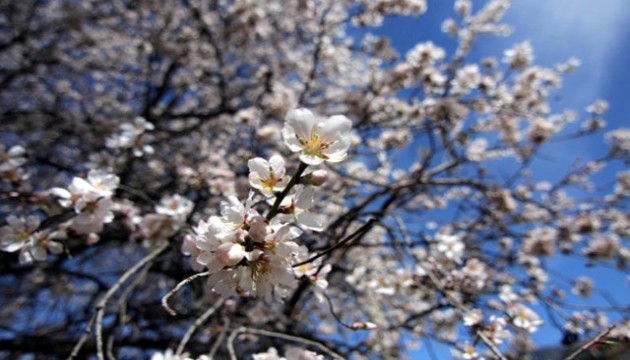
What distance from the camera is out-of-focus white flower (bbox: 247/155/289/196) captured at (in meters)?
1.07

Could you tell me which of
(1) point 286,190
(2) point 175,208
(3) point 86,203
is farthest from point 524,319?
(3) point 86,203

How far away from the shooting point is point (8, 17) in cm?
541

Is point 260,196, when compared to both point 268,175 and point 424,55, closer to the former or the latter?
point 268,175

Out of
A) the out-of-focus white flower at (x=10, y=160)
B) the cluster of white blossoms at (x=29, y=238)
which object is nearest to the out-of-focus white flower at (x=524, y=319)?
the cluster of white blossoms at (x=29, y=238)

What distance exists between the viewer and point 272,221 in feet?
3.46

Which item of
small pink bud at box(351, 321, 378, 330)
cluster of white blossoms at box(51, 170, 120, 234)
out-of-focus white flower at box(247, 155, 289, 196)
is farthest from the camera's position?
cluster of white blossoms at box(51, 170, 120, 234)

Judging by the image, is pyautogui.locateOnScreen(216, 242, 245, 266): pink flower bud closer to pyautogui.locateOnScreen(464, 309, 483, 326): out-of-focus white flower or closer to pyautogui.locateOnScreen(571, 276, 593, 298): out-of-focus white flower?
pyautogui.locateOnScreen(464, 309, 483, 326): out-of-focus white flower

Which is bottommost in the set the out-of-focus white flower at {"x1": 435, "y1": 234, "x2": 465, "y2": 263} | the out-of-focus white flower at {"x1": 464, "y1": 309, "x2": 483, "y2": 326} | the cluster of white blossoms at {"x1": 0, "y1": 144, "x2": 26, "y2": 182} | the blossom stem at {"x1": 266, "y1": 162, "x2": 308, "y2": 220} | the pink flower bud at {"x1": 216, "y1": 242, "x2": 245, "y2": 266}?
the pink flower bud at {"x1": 216, "y1": 242, "x2": 245, "y2": 266}

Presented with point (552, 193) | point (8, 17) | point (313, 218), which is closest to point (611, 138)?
point (552, 193)

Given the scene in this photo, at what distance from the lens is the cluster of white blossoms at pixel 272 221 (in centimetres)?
99

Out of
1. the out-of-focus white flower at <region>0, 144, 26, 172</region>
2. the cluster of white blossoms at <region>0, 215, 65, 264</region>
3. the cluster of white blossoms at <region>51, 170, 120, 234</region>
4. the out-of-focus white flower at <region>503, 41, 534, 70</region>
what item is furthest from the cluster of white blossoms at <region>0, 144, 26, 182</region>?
the out-of-focus white flower at <region>503, 41, 534, 70</region>

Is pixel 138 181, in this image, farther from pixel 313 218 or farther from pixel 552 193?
pixel 552 193

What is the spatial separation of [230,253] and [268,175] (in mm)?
243

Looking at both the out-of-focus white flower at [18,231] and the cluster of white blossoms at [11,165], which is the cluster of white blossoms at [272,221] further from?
the cluster of white blossoms at [11,165]
